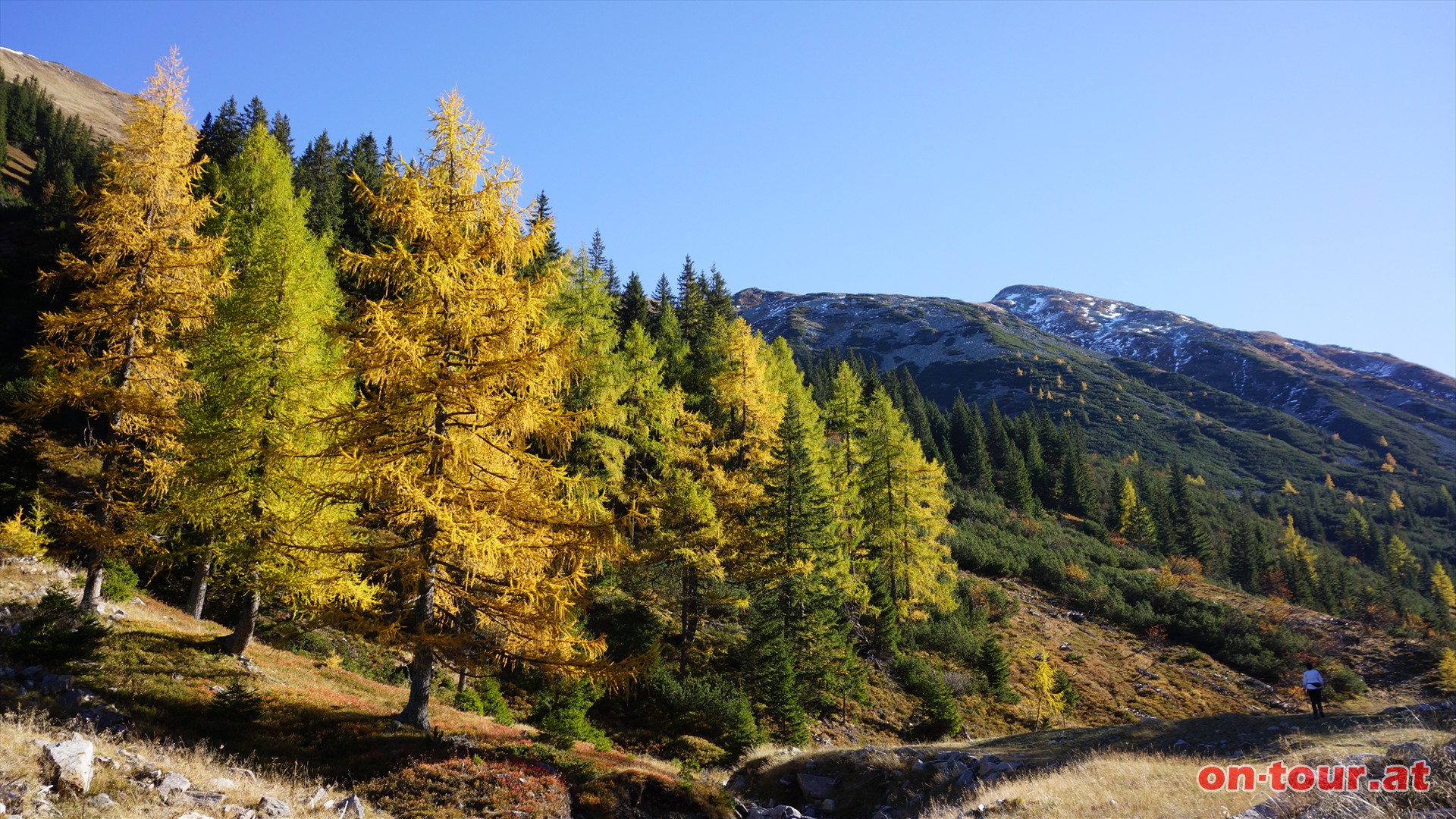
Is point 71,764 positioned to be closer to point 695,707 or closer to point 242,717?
point 242,717

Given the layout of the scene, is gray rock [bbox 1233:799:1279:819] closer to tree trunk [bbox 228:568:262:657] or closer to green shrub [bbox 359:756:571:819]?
green shrub [bbox 359:756:571:819]

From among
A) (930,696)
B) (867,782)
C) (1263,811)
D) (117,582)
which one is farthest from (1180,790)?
(117,582)

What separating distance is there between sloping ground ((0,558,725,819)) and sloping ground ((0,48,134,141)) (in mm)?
151429

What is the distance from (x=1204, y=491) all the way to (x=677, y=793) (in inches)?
5456

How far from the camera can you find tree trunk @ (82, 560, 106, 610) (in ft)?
46.9

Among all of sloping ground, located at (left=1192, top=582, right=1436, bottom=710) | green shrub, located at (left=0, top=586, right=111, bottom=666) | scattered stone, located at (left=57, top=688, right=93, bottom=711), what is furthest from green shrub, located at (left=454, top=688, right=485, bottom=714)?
sloping ground, located at (left=1192, top=582, right=1436, bottom=710)

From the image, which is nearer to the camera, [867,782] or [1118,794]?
[1118,794]

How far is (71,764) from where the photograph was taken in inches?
263

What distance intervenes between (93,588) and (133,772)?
33.3 ft

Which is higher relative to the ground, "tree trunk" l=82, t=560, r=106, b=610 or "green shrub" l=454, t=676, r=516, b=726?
"tree trunk" l=82, t=560, r=106, b=610

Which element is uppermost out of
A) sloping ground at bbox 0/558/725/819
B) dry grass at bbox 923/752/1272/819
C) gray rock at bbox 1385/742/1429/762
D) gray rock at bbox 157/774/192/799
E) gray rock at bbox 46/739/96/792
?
gray rock at bbox 1385/742/1429/762

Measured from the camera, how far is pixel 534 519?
11523 mm

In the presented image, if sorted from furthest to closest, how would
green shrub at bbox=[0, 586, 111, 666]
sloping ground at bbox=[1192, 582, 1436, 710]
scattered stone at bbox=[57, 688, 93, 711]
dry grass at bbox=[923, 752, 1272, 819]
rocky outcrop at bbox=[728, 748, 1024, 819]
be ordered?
sloping ground at bbox=[1192, 582, 1436, 710], rocky outcrop at bbox=[728, 748, 1024, 819], green shrub at bbox=[0, 586, 111, 666], scattered stone at bbox=[57, 688, 93, 711], dry grass at bbox=[923, 752, 1272, 819]

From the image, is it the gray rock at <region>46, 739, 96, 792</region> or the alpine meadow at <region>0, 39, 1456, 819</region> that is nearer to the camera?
the gray rock at <region>46, 739, 96, 792</region>
